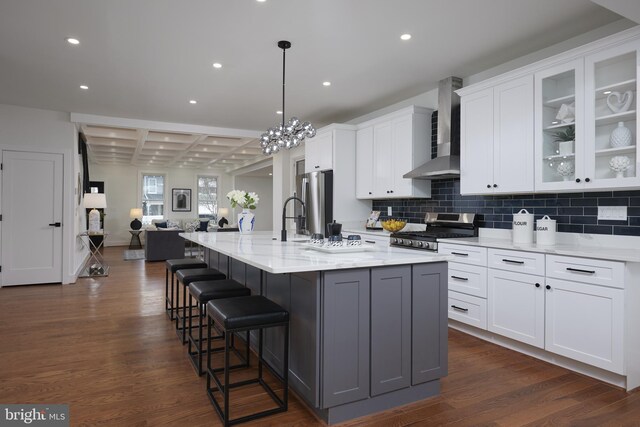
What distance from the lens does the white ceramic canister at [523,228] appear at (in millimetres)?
3451

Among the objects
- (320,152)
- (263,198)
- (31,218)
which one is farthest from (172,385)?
(263,198)

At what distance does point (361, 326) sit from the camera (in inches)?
84.8

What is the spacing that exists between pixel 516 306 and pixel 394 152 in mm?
2487

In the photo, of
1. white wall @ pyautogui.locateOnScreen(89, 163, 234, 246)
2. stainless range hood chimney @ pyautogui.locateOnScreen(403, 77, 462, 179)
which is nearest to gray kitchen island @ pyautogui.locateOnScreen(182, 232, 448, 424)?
stainless range hood chimney @ pyautogui.locateOnScreen(403, 77, 462, 179)

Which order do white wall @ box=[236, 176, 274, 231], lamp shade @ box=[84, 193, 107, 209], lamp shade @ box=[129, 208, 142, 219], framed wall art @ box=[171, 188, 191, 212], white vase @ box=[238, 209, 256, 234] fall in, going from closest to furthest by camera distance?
white vase @ box=[238, 209, 256, 234], lamp shade @ box=[84, 193, 107, 209], lamp shade @ box=[129, 208, 142, 219], framed wall art @ box=[171, 188, 191, 212], white wall @ box=[236, 176, 274, 231]

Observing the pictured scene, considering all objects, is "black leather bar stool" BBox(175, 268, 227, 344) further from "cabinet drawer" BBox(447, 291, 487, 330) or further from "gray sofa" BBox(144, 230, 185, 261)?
"gray sofa" BBox(144, 230, 185, 261)

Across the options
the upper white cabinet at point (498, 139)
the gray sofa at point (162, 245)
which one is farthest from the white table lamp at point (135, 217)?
the upper white cabinet at point (498, 139)

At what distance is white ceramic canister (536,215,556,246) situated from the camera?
3232 mm

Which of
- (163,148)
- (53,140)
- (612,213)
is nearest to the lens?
(612,213)

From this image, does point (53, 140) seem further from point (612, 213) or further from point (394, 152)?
point (612, 213)

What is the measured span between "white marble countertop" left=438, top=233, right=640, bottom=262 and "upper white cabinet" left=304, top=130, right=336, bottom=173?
2.70m

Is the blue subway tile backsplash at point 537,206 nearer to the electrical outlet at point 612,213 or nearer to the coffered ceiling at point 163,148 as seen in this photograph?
the electrical outlet at point 612,213

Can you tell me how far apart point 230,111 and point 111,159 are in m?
6.72

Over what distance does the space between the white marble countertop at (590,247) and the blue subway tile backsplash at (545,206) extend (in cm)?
6
